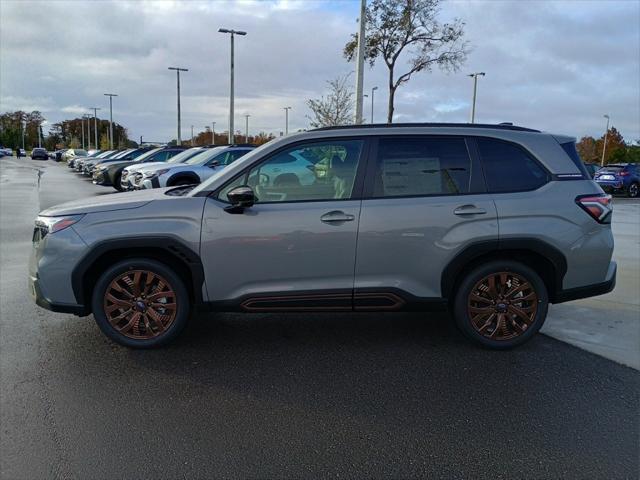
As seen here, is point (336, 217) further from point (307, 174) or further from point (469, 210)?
point (469, 210)

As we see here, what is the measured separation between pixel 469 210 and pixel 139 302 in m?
2.78

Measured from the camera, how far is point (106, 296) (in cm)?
409

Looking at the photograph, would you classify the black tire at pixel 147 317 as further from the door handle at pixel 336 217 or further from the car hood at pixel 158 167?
the car hood at pixel 158 167

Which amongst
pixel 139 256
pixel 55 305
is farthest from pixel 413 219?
pixel 55 305

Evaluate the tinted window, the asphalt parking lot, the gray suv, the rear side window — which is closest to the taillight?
the gray suv

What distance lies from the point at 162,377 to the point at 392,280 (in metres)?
1.92

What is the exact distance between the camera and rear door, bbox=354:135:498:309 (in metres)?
4.05

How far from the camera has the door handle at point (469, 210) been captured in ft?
13.5

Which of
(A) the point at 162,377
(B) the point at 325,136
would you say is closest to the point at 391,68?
(B) the point at 325,136

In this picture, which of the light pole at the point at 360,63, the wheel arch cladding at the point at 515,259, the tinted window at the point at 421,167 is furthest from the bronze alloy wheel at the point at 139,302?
the light pole at the point at 360,63

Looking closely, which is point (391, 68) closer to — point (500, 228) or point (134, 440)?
point (500, 228)

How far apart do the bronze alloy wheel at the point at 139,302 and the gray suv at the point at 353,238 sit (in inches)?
0.4

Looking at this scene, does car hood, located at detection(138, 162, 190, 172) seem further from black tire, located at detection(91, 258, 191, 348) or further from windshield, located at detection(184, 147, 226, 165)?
black tire, located at detection(91, 258, 191, 348)

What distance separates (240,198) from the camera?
393cm
